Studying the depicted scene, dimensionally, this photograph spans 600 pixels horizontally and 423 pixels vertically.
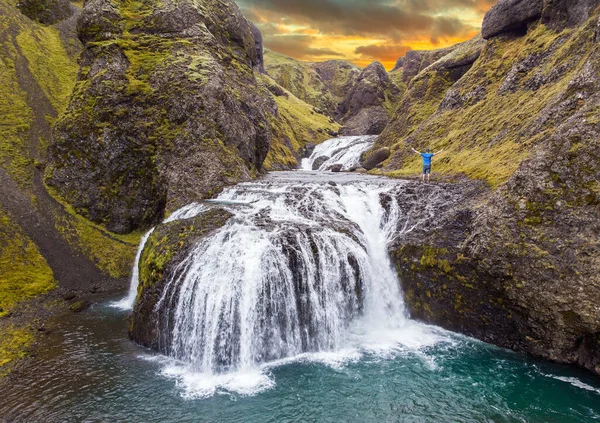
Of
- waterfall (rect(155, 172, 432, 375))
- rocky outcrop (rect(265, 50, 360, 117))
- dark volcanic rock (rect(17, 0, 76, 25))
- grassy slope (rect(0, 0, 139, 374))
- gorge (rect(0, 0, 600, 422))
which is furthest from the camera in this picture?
rocky outcrop (rect(265, 50, 360, 117))

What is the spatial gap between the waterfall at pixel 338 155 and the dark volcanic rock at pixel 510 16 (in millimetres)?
26031

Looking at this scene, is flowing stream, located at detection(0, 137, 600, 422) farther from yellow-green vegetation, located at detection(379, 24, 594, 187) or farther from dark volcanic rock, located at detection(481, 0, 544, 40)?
dark volcanic rock, located at detection(481, 0, 544, 40)

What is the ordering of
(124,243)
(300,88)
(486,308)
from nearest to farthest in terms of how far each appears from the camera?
(486,308) < (124,243) < (300,88)

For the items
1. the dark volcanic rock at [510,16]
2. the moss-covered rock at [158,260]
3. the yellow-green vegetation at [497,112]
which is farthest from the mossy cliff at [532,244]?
the dark volcanic rock at [510,16]

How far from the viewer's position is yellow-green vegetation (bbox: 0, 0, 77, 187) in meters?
32.7

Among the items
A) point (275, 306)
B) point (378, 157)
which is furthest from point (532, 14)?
point (275, 306)

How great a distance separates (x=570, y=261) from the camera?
48.7ft

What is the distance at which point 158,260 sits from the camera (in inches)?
766

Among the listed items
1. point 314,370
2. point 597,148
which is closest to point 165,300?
point 314,370

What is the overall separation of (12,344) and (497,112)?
43642 millimetres

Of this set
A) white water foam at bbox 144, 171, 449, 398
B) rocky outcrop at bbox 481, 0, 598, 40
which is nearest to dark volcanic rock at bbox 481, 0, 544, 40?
rocky outcrop at bbox 481, 0, 598, 40

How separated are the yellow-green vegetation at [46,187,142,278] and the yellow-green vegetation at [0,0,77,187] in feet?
17.2

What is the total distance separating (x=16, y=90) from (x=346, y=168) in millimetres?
46424

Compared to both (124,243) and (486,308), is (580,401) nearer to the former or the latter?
(486,308)
